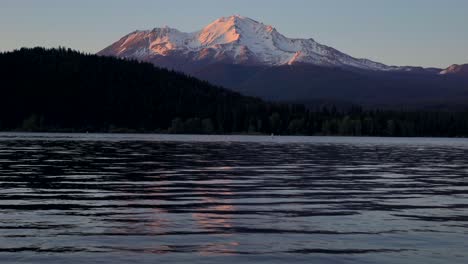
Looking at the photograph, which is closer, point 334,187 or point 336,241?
point 336,241

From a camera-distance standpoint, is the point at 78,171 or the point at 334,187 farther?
the point at 78,171

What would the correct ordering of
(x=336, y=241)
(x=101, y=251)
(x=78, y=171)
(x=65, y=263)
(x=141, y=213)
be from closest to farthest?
(x=65, y=263) < (x=101, y=251) < (x=336, y=241) < (x=141, y=213) < (x=78, y=171)

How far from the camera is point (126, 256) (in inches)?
907

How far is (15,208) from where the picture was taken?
33.7 meters

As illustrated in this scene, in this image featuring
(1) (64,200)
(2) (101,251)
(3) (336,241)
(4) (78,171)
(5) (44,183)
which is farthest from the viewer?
(4) (78,171)

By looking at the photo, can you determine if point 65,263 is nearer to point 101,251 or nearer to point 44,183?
point 101,251

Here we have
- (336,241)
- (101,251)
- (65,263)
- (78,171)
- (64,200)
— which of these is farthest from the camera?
(78,171)

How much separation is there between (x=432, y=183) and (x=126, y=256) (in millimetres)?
32624

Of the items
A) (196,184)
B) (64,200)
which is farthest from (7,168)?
(64,200)

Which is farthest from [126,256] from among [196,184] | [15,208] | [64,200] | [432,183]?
[432,183]

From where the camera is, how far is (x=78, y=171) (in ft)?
192

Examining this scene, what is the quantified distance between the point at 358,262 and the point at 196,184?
85.8 ft

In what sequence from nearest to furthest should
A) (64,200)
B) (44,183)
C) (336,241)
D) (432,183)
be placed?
1. (336,241)
2. (64,200)
3. (44,183)
4. (432,183)

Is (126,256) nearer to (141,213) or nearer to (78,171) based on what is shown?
(141,213)
